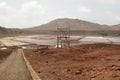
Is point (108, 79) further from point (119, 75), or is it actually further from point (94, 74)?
point (94, 74)

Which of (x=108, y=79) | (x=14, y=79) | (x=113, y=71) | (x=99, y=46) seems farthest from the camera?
(x=99, y=46)

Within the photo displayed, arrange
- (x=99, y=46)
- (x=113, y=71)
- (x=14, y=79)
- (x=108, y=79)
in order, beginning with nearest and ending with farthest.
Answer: (x=108, y=79) < (x=113, y=71) < (x=14, y=79) < (x=99, y=46)

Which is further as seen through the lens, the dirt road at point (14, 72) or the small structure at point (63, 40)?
the small structure at point (63, 40)

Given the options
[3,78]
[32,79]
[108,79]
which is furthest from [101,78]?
[3,78]

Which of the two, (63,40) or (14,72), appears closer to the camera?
(14,72)

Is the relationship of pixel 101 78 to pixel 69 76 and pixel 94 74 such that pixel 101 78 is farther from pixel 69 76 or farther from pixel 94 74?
pixel 69 76

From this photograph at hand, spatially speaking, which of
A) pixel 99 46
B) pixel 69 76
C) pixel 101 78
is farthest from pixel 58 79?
pixel 99 46

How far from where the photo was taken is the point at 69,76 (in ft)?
72.1

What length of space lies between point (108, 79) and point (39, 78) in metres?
5.38

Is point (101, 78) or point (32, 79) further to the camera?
point (32, 79)

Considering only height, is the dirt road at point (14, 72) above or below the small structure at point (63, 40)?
below

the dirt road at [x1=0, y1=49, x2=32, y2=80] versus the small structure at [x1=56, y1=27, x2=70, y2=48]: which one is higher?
the small structure at [x1=56, y1=27, x2=70, y2=48]

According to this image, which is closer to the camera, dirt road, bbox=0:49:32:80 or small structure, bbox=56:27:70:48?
dirt road, bbox=0:49:32:80

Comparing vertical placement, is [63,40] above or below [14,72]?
above
